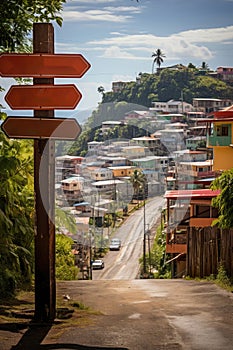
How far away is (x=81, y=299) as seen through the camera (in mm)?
7500

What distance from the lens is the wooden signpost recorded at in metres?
5.73

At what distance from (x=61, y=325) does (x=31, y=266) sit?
3.15 m

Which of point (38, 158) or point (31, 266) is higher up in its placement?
point (38, 158)

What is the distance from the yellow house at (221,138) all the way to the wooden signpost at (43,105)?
13011 millimetres

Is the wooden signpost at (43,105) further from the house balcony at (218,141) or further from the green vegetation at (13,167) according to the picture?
the house balcony at (218,141)

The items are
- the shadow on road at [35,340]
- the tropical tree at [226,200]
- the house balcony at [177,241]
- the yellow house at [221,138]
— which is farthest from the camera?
the yellow house at [221,138]

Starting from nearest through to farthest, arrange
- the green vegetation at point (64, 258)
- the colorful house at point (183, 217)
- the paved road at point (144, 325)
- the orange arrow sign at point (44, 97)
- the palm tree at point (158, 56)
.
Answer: the paved road at point (144, 325) → the orange arrow sign at point (44, 97) → the green vegetation at point (64, 258) → the colorful house at point (183, 217) → the palm tree at point (158, 56)

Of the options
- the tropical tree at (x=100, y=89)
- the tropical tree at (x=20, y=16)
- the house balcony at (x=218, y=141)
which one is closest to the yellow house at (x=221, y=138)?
the house balcony at (x=218, y=141)

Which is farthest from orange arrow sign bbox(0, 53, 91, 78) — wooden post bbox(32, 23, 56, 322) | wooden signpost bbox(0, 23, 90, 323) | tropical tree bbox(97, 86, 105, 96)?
tropical tree bbox(97, 86, 105, 96)

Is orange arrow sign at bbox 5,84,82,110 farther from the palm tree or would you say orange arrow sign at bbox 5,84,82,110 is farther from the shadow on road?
the palm tree

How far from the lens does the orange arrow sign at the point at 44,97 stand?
225 inches

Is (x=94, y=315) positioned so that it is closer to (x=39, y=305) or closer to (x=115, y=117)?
(x=39, y=305)

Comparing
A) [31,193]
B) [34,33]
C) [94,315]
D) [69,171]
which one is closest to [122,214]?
[69,171]

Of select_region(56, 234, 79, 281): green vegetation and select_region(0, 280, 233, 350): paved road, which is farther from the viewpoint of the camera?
select_region(56, 234, 79, 281): green vegetation
